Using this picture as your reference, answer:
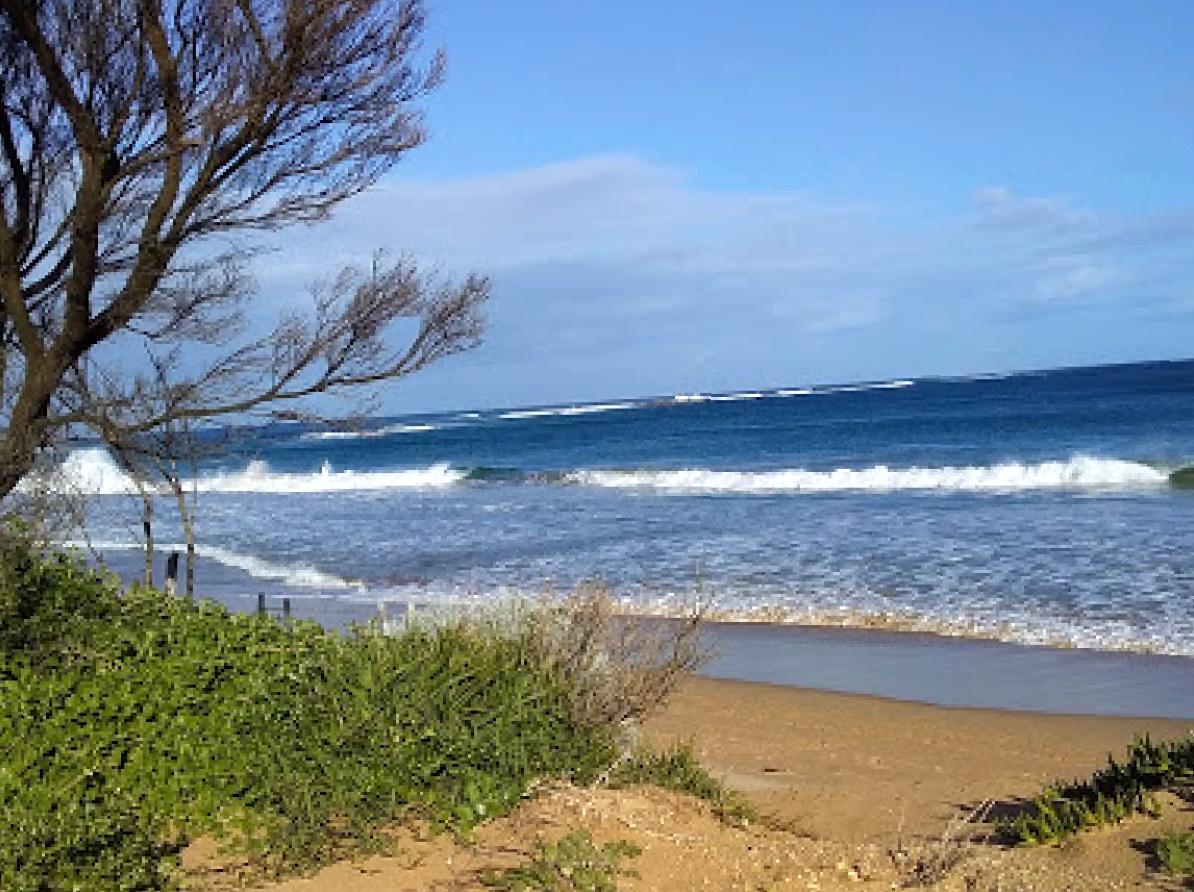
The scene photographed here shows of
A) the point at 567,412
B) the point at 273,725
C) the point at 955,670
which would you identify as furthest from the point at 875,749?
the point at 567,412

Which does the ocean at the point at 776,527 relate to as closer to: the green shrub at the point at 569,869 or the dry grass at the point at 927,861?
the green shrub at the point at 569,869

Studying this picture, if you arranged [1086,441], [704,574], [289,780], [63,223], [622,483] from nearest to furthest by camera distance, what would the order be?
[289,780]
[63,223]
[704,574]
[622,483]
[1086,441]

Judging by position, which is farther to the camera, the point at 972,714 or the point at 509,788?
the point at 972,714

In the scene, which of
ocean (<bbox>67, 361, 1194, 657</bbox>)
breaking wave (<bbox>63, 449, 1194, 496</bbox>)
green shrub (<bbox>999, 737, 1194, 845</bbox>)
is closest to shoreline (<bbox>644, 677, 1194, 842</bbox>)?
green shrub (<bbox>999, 737, 1194, 845</bbox>)

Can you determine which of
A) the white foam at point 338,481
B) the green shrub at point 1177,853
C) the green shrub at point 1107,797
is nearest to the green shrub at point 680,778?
the green shrub at point 1107,797

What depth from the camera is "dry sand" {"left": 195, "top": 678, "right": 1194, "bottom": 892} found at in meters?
5.15

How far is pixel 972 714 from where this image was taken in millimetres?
11000

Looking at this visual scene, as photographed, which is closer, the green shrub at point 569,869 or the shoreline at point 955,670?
the green shrub at point 569,869

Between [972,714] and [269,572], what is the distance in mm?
13813

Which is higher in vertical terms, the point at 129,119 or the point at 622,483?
the point at 129,119

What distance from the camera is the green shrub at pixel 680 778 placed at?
20.9ft

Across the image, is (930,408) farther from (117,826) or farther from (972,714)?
(117,826)

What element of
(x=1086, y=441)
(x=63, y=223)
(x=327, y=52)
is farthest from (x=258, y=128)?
(x=1086, y=441)

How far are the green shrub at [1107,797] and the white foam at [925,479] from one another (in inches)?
1040
